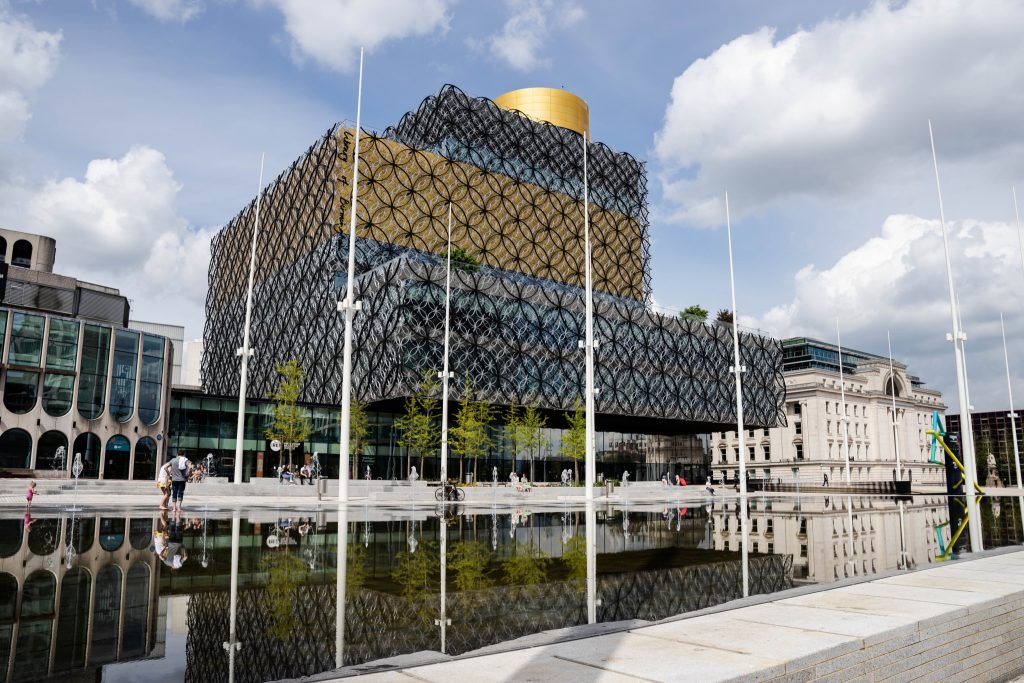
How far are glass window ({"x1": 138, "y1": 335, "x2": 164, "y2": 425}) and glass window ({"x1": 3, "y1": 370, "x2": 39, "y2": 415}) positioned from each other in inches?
288

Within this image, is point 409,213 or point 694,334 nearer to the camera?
point 409,213

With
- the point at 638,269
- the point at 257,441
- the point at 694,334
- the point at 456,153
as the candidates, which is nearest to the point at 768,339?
the point at 694,334

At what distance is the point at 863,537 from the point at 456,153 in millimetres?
68658

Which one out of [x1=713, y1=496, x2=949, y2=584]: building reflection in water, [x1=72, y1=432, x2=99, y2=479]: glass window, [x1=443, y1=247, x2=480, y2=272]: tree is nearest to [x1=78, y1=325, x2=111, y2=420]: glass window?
[x1=72, y1=432, x2=99, y2=479]: glass window

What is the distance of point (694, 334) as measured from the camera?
84.7m

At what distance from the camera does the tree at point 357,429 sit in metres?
60.5

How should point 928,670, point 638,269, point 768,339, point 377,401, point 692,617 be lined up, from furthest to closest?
point 638,269 < point 768,339 < point 377,401 < point 692,617 < point 928,670

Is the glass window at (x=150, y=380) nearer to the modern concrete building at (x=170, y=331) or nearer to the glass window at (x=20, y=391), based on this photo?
the glass window at (x=20, y=391)

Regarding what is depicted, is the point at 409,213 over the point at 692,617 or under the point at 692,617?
over

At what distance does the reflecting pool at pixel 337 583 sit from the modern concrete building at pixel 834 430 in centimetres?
10035

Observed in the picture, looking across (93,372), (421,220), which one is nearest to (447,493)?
(93,372)

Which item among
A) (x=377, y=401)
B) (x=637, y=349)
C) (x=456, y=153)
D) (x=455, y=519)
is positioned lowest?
(x=455, y=519)

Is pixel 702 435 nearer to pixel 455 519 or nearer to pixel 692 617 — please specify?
pixel 455 519

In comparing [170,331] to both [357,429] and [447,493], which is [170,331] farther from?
[447,493]
